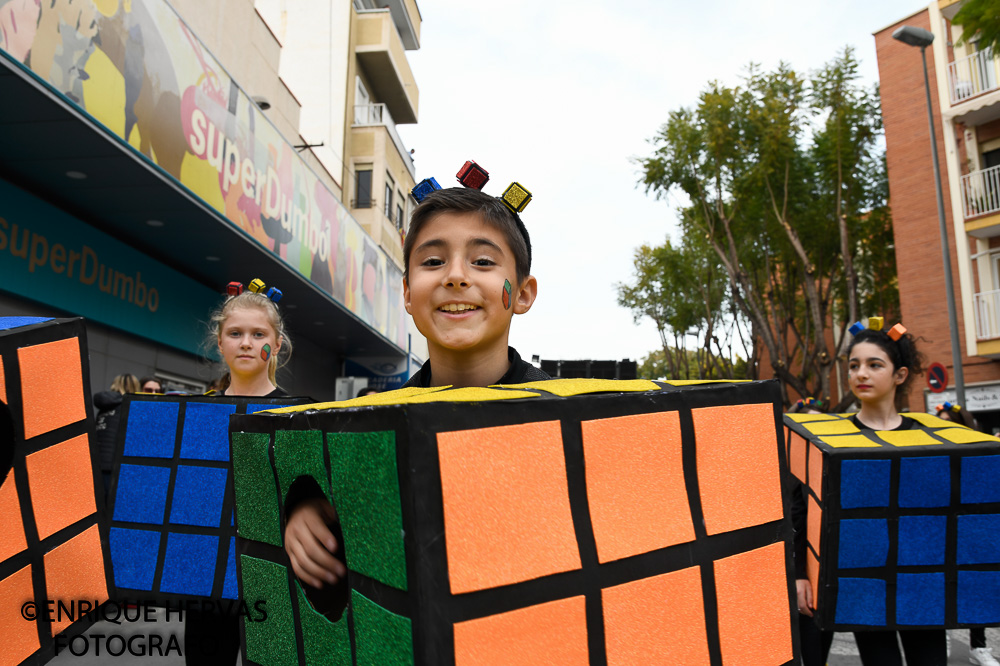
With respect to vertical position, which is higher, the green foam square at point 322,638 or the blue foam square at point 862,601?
the green foam square at point 322,638

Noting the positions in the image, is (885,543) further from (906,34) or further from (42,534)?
(906,34)

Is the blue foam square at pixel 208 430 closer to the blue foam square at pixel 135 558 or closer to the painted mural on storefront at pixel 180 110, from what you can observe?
the blue foam square at pixel 135 558

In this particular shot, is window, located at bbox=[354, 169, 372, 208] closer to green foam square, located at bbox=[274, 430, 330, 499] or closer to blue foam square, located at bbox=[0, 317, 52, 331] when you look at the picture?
blue foam square, located at bbox=[0, 317, 52, 331]

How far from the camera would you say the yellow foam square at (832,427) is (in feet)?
9.05

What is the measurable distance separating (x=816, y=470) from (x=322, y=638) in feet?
7.22

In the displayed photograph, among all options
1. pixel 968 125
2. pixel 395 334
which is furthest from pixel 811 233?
pixel 395 334

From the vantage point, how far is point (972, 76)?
55.6ft

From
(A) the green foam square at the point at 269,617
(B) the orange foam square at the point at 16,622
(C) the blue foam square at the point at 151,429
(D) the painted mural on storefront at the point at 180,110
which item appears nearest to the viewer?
(A) the green foam square at the point at 269,617

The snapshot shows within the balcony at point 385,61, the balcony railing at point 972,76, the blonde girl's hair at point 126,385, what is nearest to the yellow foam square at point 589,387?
the blonde girl's hair at point 126,385

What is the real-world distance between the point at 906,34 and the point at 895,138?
753cm

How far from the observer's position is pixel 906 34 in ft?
41.6

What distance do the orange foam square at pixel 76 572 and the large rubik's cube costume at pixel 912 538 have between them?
Answer: 7.63ft

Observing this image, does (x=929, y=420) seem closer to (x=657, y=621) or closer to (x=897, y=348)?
(x=897, y=348)

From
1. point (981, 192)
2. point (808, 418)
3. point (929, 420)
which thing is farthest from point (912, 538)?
point (981, 192)
